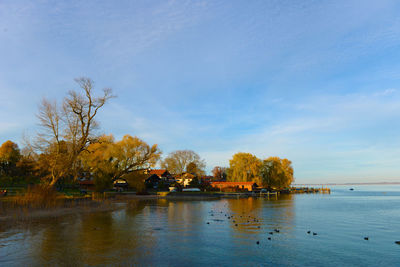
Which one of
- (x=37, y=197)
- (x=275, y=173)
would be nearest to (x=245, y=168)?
(x=275, y=173)

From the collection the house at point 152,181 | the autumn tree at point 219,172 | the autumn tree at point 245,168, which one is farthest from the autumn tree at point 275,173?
the autumn tree at point 219,172

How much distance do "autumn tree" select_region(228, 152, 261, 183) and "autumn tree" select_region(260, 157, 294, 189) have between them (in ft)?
24.1

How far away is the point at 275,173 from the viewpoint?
362ft

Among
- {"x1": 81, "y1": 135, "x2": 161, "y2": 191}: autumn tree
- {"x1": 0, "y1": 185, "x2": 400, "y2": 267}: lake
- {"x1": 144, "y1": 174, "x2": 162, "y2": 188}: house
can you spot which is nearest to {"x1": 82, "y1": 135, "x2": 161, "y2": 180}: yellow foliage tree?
{"x1": 81, "y1": 135, "x2": 161, "y2": 191}: autumn tree

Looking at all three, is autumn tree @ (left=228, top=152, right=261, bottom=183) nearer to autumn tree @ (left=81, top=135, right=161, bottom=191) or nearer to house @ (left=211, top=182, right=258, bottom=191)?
house @ (left=211, top=182, right=258, bottom=191)

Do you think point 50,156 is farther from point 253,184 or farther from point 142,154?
point 253,184

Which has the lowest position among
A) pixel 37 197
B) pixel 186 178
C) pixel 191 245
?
pixel 191 245

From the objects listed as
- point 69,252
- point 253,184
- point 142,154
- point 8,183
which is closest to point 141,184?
point 142,154

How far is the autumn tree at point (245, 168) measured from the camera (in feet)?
344

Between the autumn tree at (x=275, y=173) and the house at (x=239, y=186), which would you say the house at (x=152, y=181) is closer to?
the house at (x=239, y=186)

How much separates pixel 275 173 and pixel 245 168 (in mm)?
13973

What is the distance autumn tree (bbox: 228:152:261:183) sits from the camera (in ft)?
344

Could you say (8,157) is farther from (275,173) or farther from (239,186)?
(275,173)

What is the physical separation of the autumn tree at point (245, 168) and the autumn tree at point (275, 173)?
7.35m
